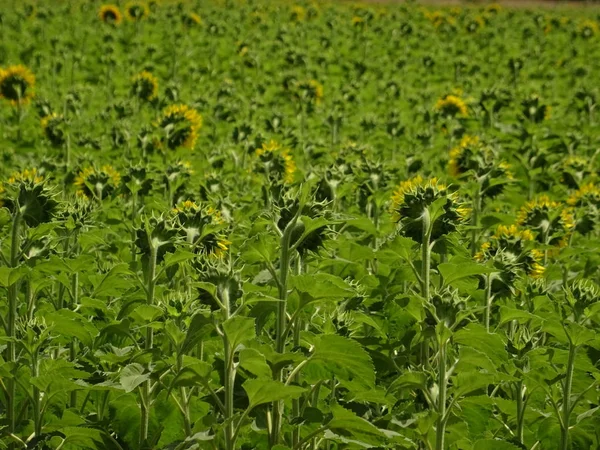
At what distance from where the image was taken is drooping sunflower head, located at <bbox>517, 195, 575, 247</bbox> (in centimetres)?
466

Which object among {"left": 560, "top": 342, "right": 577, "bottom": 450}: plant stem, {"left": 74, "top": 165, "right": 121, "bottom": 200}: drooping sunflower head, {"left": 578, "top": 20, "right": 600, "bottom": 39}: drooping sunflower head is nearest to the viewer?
{"left": 560, "top": 342, "right": 577, "bottom": 450}: plant stem

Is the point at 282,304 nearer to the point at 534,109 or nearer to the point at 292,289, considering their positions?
the point at 292,289

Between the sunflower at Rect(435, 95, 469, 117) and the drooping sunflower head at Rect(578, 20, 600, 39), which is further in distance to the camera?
the drooping sunflower head at Rect(578, 20, 600, 39)

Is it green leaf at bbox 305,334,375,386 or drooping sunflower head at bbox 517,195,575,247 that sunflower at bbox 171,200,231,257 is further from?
drooping sunflower head at bbox 517,195,575,247

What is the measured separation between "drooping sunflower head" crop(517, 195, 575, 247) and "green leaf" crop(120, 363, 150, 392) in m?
2.44

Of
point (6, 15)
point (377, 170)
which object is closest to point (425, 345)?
point (377, 170)

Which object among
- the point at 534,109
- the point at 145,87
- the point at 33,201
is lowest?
the point at 33,201

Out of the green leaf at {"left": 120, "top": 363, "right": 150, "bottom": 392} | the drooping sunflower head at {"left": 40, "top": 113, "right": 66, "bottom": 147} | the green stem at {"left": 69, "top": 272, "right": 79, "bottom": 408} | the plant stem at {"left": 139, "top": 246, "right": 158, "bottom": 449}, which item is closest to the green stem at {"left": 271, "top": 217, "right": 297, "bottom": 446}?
the green leaf at {"left": 120, "top": 363, "right": 150, "bottom": 392}

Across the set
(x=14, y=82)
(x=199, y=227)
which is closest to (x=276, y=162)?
(x=199, y=227)

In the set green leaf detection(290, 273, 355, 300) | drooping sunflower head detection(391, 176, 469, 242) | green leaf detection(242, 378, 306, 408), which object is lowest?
green leaf detection(242, 378, 306, 408)

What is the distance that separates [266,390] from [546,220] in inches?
101

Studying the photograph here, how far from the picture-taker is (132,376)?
9.37ft

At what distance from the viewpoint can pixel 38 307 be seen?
12.8 feet

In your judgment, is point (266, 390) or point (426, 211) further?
point (426, 211)
